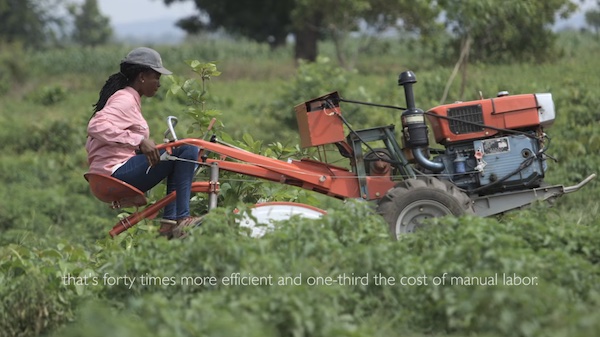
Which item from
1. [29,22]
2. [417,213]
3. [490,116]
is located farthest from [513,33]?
[29,22]

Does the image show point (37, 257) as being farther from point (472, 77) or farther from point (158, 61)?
point (472, 77)

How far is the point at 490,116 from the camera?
311 inches

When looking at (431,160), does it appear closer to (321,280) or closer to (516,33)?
(321,280)

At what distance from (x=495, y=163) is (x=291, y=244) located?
7.62 ft

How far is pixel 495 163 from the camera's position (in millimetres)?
7898

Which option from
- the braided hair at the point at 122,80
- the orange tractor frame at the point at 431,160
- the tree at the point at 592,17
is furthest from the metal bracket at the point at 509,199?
the tree at the point at 592,17

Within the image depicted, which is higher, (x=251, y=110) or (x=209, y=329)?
(x=251, y=110)

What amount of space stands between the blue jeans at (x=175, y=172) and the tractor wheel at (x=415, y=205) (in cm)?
141

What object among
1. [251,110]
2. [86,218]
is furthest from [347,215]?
[251,110]

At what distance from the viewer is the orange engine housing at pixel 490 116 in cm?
789

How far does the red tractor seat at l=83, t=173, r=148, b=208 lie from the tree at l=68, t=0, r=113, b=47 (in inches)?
2814

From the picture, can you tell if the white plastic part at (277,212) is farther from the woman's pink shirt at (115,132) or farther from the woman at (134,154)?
the woman's pink shirt at (115,132)

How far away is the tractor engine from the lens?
788 cm

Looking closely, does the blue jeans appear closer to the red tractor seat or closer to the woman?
the woman
